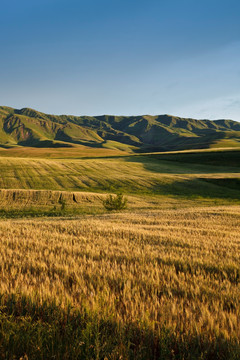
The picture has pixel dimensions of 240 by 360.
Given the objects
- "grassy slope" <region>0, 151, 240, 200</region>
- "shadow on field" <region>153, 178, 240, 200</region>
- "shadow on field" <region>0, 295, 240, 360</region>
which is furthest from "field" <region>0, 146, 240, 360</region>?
"grassy slope" <region>0, 151, 240, 200</region>

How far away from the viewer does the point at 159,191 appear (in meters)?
46.1

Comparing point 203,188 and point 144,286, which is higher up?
point 144,286

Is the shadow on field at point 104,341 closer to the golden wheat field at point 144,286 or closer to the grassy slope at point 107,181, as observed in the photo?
the golden wheat field at point 144,286

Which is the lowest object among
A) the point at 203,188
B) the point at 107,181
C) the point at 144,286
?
the point at 203,188

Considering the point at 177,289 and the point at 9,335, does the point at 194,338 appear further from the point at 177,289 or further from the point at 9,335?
the point at 9,335

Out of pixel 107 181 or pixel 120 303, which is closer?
pixel 120 303

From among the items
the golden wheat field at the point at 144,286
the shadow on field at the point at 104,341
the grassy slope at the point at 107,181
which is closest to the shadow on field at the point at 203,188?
the grassy slope at the point at 107,181

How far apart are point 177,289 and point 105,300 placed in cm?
134

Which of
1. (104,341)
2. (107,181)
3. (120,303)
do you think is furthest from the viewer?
(107,181)

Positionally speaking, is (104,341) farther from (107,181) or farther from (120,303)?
(107,181)

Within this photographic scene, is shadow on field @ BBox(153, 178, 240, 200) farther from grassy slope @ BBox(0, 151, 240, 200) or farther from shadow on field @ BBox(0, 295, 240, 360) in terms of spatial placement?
shadow on field @ BBox(0, 295, 240, 360)

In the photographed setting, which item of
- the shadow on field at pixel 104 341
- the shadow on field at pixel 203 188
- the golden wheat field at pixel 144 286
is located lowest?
the shadow on field at pixel 203 188

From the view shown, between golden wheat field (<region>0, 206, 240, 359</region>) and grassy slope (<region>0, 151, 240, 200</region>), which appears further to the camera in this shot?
grassy slope (<region>0, 151, 240, 200</region>)

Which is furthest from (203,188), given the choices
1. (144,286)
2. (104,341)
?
(104,341)
